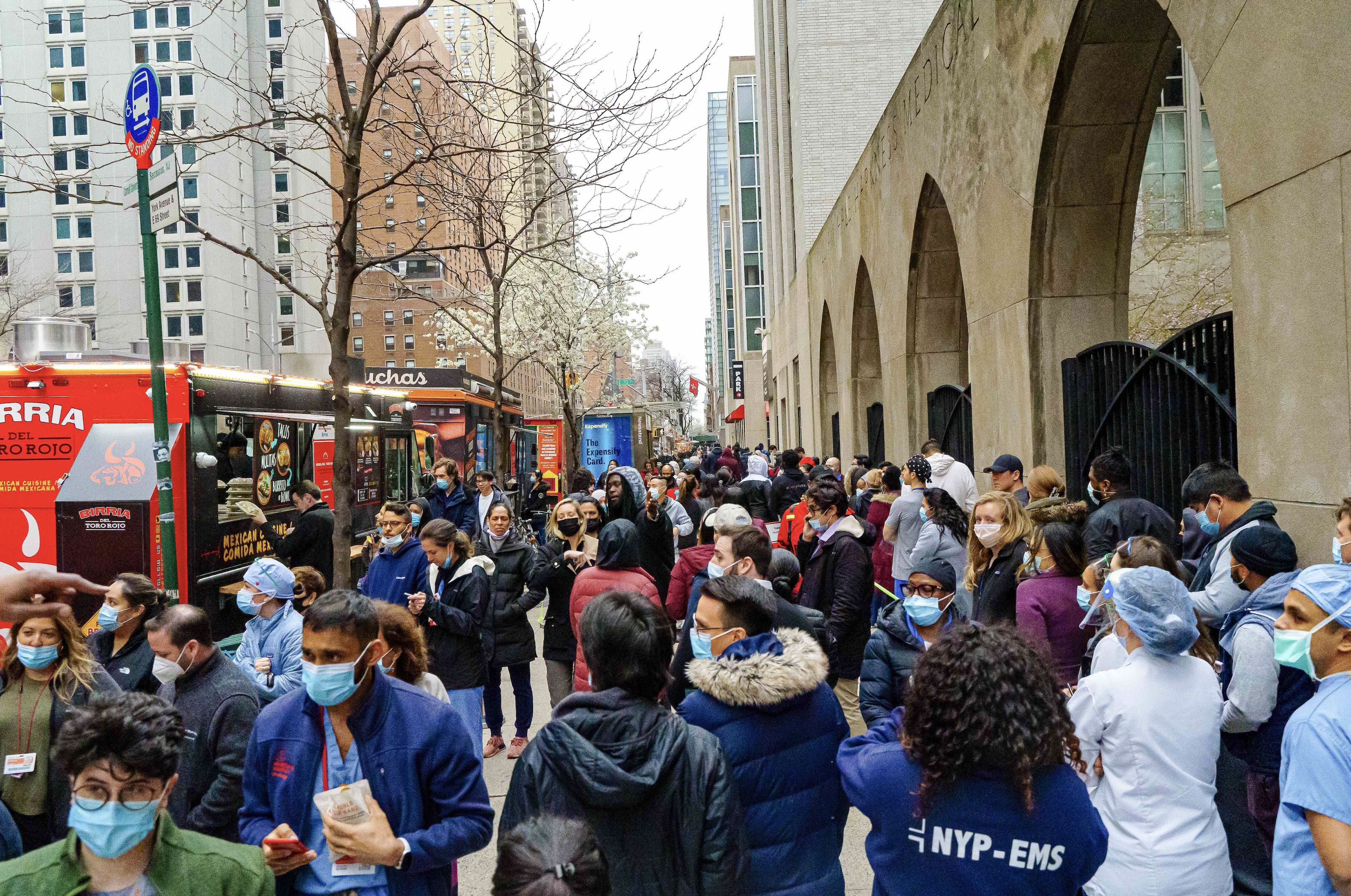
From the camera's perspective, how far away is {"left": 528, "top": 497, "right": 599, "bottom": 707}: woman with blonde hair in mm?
7266

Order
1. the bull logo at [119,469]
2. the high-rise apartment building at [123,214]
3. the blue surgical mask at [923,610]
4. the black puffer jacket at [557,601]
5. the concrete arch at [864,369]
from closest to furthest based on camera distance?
the blue surgical mask at [923,610]
the black puffer jacket at [557,601]
the bull logo at [119,469]
the concrete arch at [864,369]
the high-rise apartment building at [123,214]

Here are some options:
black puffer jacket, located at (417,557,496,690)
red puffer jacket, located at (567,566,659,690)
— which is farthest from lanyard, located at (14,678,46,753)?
red puffer jacket, located at (567,566,659,690)

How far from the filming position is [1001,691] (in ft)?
8.22

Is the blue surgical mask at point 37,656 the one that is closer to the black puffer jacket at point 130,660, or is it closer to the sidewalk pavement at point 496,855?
the black puffer jacket at point 130,660

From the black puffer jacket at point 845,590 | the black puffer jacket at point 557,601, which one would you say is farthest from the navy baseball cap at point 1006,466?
the black puffer jacket at point 557,601

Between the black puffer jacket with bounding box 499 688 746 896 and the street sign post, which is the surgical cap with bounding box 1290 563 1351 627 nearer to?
the black puffer jacket with bounding box 499 688 746 896

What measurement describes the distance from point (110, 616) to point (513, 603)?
9.79ft

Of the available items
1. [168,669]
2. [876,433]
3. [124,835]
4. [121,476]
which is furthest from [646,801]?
[876,433]

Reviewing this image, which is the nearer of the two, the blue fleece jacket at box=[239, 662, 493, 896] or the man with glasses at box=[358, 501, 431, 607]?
the blue fleece jacket at box=[239, 662, 493, 896]

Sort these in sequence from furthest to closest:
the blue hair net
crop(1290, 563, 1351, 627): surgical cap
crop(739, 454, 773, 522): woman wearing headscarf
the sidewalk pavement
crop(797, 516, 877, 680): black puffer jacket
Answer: crop(739, 454, 773, 522): woman wearing headscarf, crop(797, 516, 877, 680): black puffer jacket, the sidewalk pavement, the blue hair net, crop(1290, 563, 1351, 627): surgical cap

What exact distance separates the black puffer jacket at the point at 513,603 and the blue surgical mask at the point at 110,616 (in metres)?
2.75

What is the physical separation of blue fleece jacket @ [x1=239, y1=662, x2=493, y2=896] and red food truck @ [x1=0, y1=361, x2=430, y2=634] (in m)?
5.77

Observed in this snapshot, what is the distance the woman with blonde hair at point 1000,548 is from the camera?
5.59 m

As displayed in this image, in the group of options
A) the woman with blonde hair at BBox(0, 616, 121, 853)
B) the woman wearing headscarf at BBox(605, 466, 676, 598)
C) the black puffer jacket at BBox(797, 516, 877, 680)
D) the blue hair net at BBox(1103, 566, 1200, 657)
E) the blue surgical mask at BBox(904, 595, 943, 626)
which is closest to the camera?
the blue hair net at BBox(1103, 566, 1200, 657)
